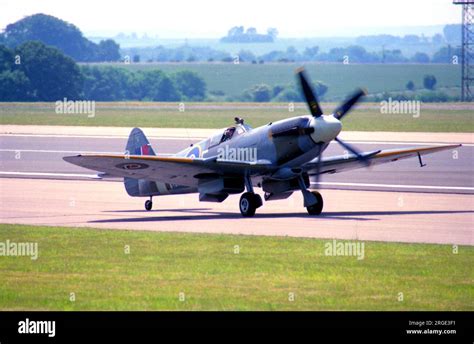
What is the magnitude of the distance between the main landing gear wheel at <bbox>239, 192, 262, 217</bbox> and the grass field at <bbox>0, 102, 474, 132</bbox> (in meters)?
40.5

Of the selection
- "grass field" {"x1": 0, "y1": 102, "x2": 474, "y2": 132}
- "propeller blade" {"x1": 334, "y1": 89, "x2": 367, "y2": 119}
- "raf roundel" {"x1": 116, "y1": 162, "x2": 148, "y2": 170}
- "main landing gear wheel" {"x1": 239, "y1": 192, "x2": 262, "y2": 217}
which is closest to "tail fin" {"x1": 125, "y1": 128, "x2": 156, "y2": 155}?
"raf roundel" {"x1": 116, "y1": 162, "x2": 148, "y2": 170}

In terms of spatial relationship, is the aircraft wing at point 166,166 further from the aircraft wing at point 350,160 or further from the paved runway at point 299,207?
the aircraft wing at point 350,160

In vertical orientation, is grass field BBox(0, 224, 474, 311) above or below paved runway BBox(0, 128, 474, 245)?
below

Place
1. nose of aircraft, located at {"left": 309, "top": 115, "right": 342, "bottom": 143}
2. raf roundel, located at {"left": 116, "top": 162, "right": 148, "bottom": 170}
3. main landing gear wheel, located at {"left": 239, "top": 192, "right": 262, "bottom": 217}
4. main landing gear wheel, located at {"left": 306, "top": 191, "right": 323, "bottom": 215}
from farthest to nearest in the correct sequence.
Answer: main landing gear wheel, located at {"left": 306, "top": 191, "right": 323, "bottom": 215}
main landing gear wheel, located at {"left": 239, "top": 192, "right": 262, "bottom": 217}
raf roundel, located at {"left": 116, "top": 162, "right": 148, "bottom": 170}
nose of aircraft, located at {"left": 309, "top": 115, "right": 342, "bottom": 143}

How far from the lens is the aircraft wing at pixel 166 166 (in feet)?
80.5

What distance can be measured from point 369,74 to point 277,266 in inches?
4881

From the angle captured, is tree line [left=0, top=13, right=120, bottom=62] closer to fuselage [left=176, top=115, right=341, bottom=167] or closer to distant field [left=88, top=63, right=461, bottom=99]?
distant field [left=88, top=63, right=461, bottom=99]

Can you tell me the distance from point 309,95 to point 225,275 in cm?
790

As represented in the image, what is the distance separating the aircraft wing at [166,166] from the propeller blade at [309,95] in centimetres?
177

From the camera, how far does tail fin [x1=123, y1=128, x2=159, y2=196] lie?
27.8 metres

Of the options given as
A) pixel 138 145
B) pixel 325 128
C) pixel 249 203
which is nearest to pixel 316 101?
pixel 325 128

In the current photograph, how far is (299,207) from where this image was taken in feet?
93.0

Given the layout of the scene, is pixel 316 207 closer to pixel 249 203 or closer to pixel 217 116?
pixel 249 203
